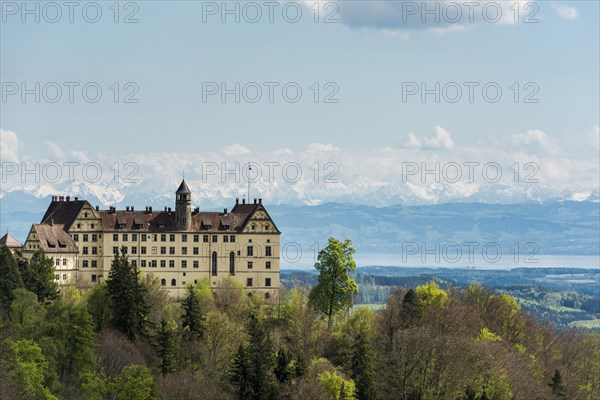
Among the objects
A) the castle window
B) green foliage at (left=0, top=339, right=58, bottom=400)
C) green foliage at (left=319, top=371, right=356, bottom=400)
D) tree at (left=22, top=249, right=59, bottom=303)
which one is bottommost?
green foliage at (left=319, top=371, right=356, bottom=400)

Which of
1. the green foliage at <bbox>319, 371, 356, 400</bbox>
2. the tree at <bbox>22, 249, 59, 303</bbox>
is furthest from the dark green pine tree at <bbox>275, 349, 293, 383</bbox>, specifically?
the tree at <bbox>22, 249, 59, 303</bbox>

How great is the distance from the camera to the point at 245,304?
11700 centimetres

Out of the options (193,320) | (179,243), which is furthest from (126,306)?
(179,243)

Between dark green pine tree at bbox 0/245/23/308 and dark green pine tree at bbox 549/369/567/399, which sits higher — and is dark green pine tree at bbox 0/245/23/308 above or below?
above

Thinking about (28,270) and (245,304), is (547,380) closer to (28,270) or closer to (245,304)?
(245,304)

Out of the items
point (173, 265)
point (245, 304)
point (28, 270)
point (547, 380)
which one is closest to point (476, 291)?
point (547, 380)

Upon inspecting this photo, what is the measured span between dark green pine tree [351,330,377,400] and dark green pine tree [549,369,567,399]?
57.0ft

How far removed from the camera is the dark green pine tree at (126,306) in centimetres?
9719

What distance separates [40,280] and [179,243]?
79.8 ft

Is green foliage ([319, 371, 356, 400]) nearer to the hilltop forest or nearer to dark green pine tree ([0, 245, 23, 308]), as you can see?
the hilltop forest

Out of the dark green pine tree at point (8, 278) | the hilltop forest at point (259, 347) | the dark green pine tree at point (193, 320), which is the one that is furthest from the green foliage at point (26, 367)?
the dark green pine tree at point (193, 320)

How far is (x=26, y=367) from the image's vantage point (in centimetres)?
7331

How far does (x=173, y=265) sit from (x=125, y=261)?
77.9 ft

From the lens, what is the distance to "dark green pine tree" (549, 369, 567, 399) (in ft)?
340
